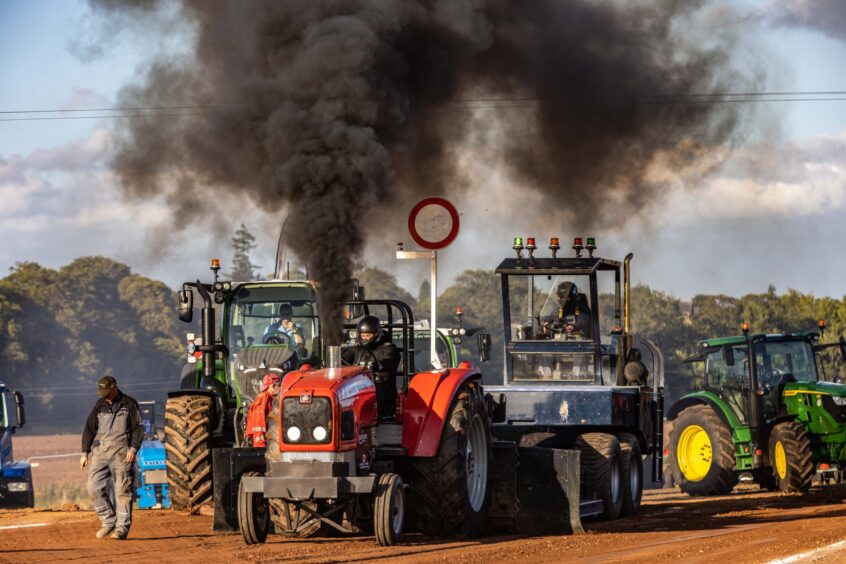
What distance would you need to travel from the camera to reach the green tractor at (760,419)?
21.6 meters

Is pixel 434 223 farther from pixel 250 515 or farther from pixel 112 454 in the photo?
pixel 112 454

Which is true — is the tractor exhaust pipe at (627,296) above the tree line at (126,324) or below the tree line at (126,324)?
below


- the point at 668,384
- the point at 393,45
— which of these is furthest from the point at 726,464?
the point at 668,384

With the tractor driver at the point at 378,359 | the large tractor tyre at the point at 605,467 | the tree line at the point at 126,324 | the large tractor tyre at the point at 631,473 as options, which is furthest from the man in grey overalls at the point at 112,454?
the tree line at the point at 126,324

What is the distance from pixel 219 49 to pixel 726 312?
58052 millimetres

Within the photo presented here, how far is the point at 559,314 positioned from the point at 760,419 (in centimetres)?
581

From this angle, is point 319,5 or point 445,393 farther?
point 319,5

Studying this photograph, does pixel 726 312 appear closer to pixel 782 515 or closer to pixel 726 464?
pixel 726 464

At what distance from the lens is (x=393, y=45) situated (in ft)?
54.9

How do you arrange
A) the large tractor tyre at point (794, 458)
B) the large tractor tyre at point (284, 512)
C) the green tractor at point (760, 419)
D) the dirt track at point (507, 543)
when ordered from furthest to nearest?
the green tractor at point (760, 419) < the large tractor tyre at point (794, 458) < the large tractor tyre at point (284, 512) < the dirt track at point (507, 543)

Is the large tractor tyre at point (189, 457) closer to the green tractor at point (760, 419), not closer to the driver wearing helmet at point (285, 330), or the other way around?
the driver wearing helmet at point (285, 330)

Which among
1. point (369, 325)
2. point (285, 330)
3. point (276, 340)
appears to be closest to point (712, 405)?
point (285, 330)

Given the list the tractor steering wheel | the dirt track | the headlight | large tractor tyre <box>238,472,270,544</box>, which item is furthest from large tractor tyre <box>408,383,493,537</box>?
the tractor steering wheel

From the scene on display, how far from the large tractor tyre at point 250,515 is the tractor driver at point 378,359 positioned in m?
1.45
